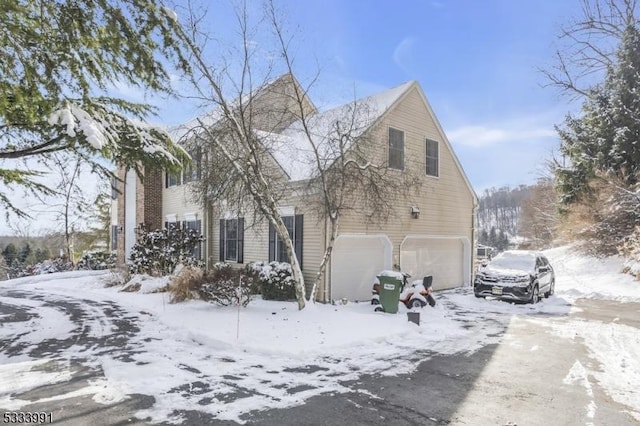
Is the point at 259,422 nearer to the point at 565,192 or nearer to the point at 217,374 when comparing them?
the point at 217,374

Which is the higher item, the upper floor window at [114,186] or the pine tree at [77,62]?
the pine tree at [77,62]

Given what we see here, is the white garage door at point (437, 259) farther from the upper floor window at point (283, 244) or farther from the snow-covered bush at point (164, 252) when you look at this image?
the snow-covered bush at point (164, 252)

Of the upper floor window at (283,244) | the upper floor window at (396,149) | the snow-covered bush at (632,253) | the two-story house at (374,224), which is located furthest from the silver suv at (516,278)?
the upper floor window at (283,244)

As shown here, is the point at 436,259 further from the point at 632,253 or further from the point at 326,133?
the point at 632,253

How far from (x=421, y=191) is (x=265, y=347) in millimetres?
10097

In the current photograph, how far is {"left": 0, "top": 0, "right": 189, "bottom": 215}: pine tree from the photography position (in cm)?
571

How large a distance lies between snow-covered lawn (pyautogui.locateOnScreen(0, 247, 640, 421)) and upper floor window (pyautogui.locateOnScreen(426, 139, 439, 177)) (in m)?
5.29

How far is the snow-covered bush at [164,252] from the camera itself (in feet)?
53.5

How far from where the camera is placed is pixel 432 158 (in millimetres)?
16547

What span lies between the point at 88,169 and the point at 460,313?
9.72 meters

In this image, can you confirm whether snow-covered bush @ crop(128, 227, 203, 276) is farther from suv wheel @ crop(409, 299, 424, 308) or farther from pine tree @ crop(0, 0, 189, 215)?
pine tree @ crop(0, 0, 189, 215)

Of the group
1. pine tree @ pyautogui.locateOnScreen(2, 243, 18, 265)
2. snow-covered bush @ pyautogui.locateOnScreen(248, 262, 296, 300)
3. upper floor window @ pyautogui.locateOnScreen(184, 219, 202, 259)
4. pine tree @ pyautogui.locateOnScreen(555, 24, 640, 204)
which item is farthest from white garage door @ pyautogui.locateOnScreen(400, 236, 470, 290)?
pine tree @ pyautogui.locateOnScreen(2, 243, 18, 265)

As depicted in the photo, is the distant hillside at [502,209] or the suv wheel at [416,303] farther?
the distant hillside at [502,209]

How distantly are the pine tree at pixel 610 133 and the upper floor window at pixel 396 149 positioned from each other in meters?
12.9
